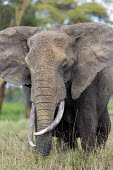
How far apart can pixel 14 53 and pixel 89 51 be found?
107 cm

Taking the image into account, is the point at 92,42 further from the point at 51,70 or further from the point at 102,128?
the point at 102,128

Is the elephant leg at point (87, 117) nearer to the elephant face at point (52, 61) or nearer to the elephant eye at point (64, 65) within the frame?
the elephant face at point (52, 61)

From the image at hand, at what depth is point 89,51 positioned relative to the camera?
7.05 meters

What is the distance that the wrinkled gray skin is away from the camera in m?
6.26

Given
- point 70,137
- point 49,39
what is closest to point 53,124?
point 49,39

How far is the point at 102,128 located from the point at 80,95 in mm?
1337

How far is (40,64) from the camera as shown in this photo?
630cm

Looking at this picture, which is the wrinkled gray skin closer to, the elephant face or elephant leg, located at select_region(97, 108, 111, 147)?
the elephant face

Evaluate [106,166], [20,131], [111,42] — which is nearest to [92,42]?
[111,42]

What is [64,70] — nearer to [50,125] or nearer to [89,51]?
[89,51]

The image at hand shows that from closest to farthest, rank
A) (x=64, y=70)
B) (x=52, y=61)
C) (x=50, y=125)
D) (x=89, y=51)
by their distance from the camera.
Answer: (x=50, y=125), (x=52, y=61), (x=64, y=70), (x=89, y=51)

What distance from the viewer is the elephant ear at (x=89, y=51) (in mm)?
6918

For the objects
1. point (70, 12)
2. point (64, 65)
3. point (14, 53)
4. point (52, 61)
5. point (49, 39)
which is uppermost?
point (49, 39)

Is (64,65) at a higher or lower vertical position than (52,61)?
lower
